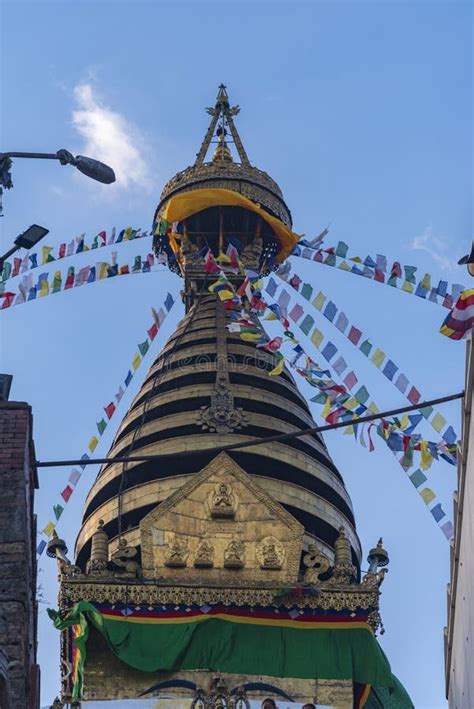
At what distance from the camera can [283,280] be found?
122 ft

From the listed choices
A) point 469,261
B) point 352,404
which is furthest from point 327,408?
point 469,261

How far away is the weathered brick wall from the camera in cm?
1384

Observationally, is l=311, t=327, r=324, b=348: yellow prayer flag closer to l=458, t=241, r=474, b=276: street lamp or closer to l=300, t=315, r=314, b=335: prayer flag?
l=300, t=315, r=314, b=335: prayer flag

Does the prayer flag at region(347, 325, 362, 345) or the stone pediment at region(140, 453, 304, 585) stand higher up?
the prayer flag at region(347, 325, 362, 345)

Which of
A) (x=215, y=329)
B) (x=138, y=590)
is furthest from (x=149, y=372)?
(x=138, y=590)

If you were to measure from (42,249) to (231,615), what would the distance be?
7.37m

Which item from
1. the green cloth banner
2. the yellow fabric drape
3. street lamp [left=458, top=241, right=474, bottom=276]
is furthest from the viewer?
the yellow fabric drape

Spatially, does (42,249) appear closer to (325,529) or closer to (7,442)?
(325,529)

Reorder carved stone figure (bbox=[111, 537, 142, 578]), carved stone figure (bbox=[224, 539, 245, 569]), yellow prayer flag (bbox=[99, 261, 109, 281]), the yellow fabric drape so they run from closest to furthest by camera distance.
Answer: carved stone figure (bbox=[224, 539, 245, 569]), carved stone figure (bbox=[111, 537, 142, 578]), yellow prayer flag (bbox=[99, 261, 109, 281]), the yellow fabric drape

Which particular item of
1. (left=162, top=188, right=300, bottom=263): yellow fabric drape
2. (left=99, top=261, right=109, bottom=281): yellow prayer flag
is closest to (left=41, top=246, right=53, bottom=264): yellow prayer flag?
(left=99, top=261, right=109, bottom=281): yellow prayer flag

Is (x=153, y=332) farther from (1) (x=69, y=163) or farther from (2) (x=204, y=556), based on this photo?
(1) (x=69, y=163)

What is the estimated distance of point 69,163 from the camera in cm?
1553

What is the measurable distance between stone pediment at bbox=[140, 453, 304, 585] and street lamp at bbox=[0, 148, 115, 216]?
1314 centimetres

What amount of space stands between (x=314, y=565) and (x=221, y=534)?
5.75 feet
